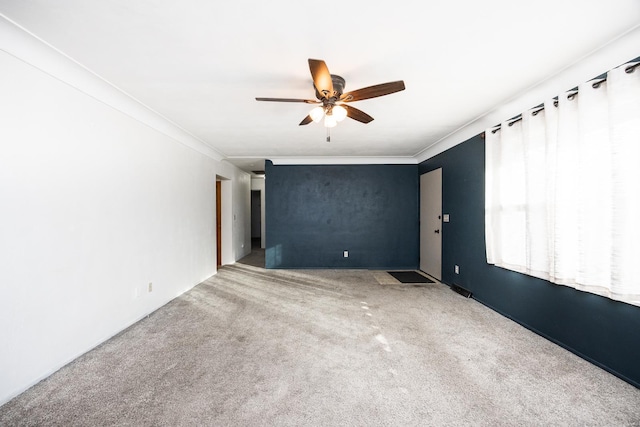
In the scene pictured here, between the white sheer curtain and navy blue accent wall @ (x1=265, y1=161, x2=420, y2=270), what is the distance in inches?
98.5

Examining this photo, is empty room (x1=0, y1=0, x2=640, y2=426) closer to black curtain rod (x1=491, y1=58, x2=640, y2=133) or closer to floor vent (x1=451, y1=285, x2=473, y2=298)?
black curtain rod (x1=491, y1=58, x2=640, y2=133)

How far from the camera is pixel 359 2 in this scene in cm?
148

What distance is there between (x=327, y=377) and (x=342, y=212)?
397 centimetres

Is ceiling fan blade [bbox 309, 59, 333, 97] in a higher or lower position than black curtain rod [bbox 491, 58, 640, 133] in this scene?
lower

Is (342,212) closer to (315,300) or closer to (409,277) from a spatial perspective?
(409,277)

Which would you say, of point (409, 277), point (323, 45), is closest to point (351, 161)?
point (409, 277)

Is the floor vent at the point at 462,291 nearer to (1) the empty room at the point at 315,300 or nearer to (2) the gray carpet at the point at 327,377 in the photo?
(1) the empty room at the point at 315,300

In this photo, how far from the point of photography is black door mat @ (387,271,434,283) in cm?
464

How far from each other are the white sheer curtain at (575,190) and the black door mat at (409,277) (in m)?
1.70

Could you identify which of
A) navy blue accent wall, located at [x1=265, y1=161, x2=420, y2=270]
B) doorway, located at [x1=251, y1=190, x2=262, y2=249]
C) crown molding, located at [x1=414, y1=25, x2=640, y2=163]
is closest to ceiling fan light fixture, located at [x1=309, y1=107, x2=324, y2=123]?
crown molding, located at [x1=414, y1=25, x2=640, y2=163]

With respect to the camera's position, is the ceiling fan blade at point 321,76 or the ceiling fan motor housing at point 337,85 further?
the ceiling fan motor housing at point 337,85

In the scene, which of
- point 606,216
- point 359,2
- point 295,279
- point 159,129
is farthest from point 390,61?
point 295,279

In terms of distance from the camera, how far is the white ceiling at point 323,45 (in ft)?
5.00

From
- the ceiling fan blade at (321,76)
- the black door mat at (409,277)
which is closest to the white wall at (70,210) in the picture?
the ceiling fan blade at (321,76)
